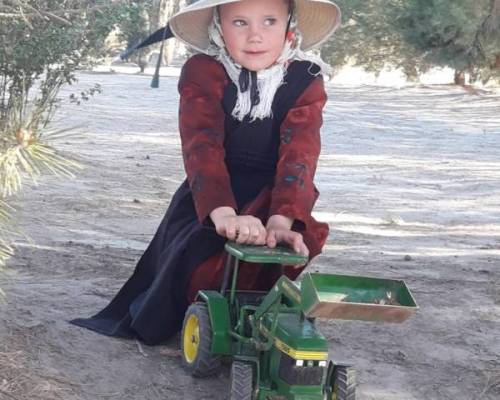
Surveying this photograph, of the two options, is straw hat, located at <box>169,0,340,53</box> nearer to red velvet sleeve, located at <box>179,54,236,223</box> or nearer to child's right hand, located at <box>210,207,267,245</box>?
red velvet sleeve, located at <box>179,54,236,223</box>

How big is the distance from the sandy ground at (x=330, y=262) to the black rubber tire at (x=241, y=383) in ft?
1.19

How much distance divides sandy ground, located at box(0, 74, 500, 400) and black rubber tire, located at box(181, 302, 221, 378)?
0.18 feet

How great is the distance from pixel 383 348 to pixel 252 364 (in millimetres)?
1097

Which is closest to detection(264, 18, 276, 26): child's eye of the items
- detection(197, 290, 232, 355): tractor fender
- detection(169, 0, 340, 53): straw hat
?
detection(169, 0, 340, 53): straw hat

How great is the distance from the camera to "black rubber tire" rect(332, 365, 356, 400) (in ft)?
9.38

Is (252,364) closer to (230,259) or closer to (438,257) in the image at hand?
(230,259)

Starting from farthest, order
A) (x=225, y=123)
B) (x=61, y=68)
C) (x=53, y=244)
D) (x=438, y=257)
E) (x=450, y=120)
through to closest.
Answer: (x=450, y=120), (x=438, y=257), (x=53, y=244), (x=61, y=68), (x=225, y=123)

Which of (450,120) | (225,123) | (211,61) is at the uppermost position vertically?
(211,61)

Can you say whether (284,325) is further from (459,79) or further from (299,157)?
(459,79)

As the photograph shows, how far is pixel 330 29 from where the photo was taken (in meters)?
3.63

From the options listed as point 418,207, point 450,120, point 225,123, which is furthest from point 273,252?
point 450,120

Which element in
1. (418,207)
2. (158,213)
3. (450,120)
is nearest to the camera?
(158,213)

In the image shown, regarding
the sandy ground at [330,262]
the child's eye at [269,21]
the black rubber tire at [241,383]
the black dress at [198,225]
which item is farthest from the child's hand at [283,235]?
the child's eye at [269,21]

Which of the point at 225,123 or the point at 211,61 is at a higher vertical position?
the point at 211,61
